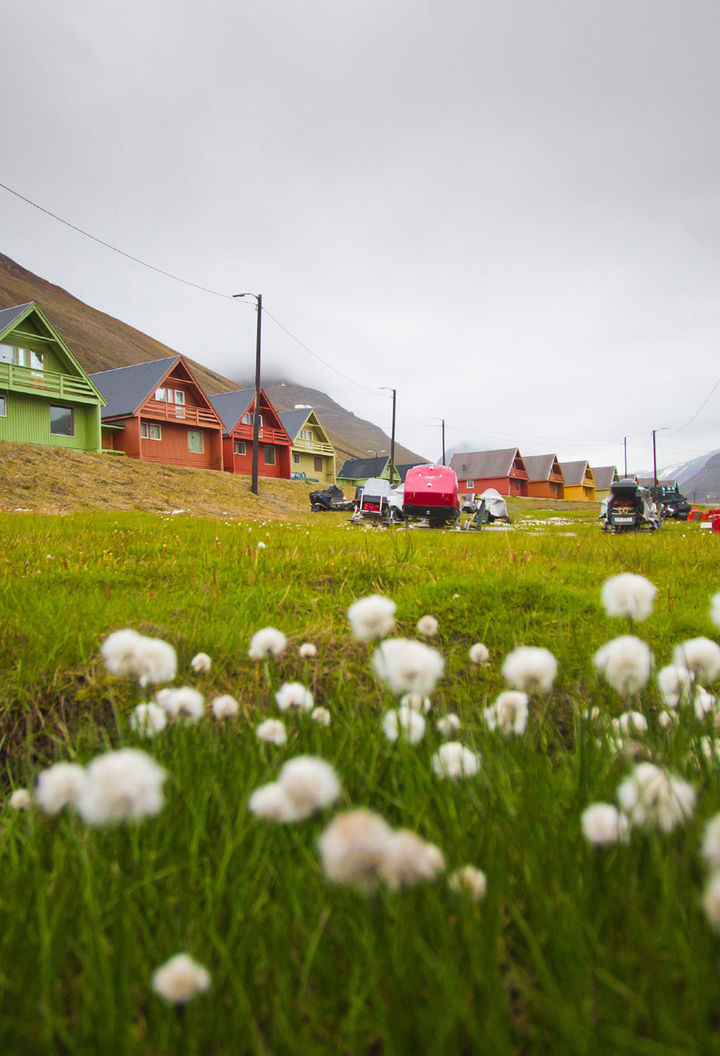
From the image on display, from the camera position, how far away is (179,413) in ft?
140

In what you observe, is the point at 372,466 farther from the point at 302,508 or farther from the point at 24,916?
the point at 24,916

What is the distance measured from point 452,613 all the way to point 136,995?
336 cm

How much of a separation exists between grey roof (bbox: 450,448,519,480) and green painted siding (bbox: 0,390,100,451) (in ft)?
174

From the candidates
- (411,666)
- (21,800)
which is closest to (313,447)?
(21,800)

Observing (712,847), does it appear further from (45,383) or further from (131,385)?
(131,385)

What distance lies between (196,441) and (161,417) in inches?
151

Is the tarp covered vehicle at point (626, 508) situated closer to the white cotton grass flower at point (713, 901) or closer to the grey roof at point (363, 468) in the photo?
the white cotton grass flower at point (713, 901)

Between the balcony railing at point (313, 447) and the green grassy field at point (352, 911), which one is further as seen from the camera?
the balcony railing at point (313, 447)

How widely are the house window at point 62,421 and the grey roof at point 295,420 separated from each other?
27219 mm

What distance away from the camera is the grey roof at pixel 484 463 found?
80938mm

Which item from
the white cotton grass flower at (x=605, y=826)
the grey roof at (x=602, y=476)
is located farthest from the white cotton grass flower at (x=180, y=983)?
the grey roof at (x=602, y=476)


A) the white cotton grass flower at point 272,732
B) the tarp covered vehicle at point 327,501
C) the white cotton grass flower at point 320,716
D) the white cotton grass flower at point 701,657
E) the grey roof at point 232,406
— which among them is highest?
the grey roof at point 232,406

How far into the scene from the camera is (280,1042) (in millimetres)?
917

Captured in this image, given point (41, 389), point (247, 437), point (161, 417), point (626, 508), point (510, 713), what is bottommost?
point (510, 713)
